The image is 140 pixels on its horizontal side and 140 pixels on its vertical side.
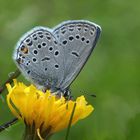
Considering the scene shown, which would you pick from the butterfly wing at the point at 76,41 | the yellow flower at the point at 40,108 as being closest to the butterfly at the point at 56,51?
the butterfly wing at the point at 76,41

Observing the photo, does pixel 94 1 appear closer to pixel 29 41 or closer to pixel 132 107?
pixel 132 107

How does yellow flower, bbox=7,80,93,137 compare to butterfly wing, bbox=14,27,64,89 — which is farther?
butterfly wing, bbox=14,27,64,89

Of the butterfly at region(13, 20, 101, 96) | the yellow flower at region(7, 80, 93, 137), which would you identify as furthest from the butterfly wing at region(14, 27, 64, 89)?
the yellow flower at region(7, 80, 93, 137)

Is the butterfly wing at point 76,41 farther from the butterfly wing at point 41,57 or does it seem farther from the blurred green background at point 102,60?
the blurred green background at point 102,60

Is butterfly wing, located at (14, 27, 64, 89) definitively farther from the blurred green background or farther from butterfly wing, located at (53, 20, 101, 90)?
the blurred green background

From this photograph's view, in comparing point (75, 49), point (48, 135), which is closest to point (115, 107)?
point (75, 49)

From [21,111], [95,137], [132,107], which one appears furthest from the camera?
[132,107]
